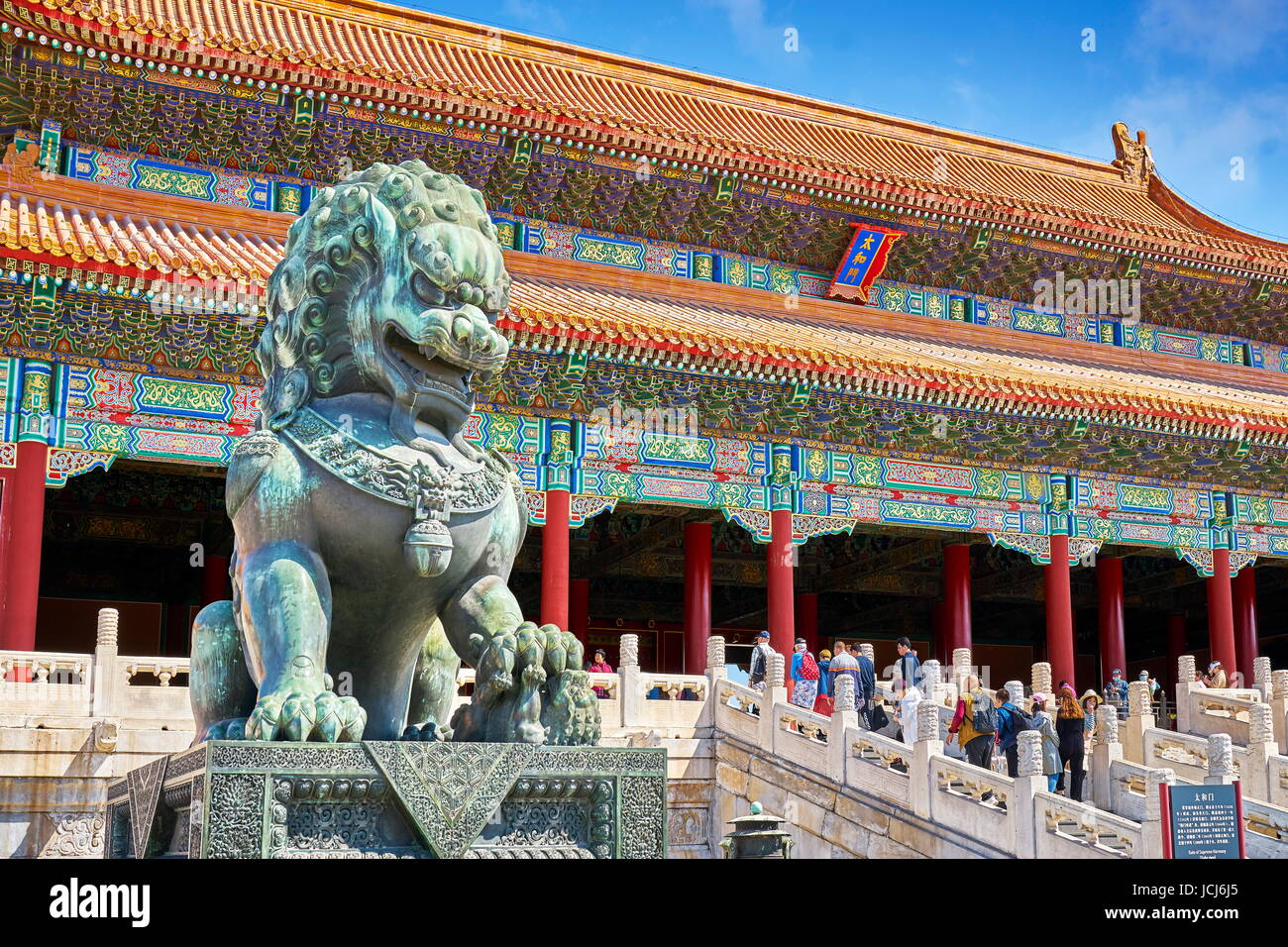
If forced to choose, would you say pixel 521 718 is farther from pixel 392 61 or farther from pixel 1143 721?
pixel 392 61

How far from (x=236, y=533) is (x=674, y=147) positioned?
1321 cm

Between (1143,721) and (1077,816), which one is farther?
(1143,721)

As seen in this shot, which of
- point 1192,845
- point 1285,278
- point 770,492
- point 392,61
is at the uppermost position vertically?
point 392,61

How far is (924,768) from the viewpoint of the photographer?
10.7 metres

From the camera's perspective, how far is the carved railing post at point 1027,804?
981 centimetres

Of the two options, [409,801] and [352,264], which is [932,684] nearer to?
[352,264]

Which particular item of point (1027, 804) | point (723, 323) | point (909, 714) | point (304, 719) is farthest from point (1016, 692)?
point (304, 719)

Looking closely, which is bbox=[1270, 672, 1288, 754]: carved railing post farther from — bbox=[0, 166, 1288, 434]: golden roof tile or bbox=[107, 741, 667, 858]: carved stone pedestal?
bbox=[107, 741, 667, 858]: carved stone pedestal

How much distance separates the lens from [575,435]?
50.0ft

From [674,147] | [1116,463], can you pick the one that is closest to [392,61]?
[674,147]

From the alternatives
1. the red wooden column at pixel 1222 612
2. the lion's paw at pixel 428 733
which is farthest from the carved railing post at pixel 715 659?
the lion's paw at pixel 428 733

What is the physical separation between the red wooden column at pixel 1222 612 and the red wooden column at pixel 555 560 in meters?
8.43

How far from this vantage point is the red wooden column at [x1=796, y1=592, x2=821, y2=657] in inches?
880

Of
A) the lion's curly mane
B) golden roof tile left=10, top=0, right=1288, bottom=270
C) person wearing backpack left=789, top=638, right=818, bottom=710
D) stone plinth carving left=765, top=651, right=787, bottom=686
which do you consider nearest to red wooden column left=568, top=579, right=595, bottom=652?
person wearing backpack left=789, top=638, right=818, bottom=710
